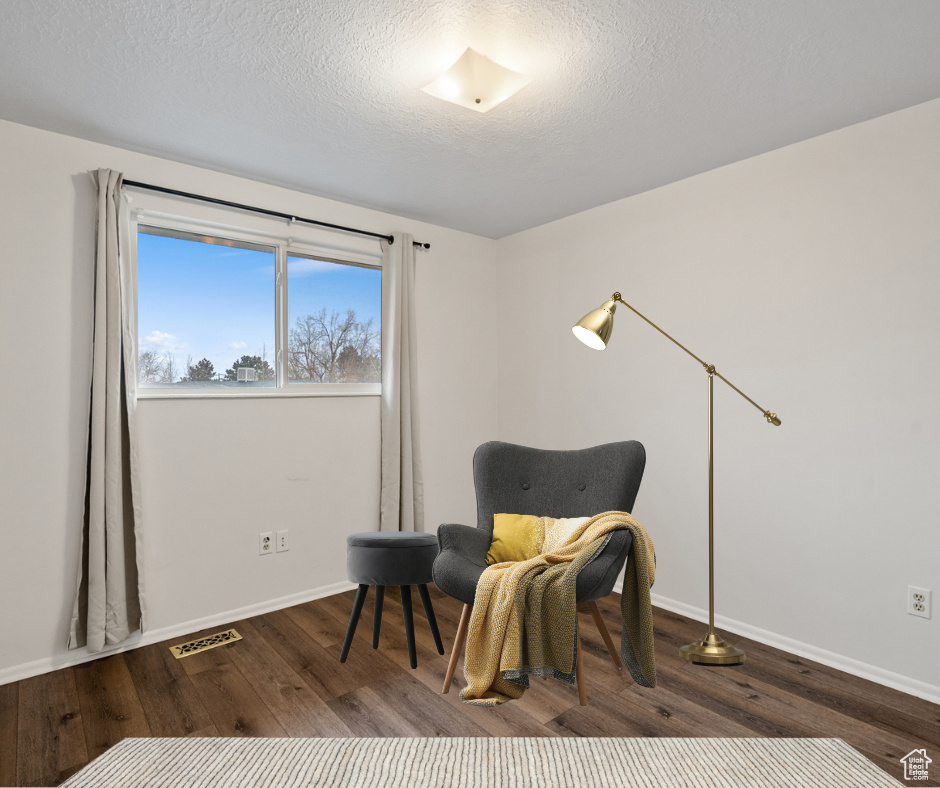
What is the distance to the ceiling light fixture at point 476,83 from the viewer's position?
198cm

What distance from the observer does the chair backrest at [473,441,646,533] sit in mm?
2551

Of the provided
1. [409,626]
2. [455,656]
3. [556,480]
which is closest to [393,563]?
[409,626]

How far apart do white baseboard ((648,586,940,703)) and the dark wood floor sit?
50 mm

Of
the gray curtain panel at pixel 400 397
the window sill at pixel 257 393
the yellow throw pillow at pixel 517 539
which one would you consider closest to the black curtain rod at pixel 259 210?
the gray curtain panel at pixel 400 397

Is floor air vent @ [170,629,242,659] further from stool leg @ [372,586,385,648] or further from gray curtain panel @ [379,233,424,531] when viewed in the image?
gray curtain panel @ [379,233,424,531]

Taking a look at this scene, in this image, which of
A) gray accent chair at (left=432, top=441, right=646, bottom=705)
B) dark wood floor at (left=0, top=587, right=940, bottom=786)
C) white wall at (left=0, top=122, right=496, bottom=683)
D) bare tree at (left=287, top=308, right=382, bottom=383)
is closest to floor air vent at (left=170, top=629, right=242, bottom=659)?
dark wood floor at (left=0, top=587, right=940, bottom=786)

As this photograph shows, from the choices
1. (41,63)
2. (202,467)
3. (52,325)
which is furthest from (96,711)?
(41,63)

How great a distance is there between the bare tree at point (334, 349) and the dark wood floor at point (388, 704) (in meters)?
1.52

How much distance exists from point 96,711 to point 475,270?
10.6 ft

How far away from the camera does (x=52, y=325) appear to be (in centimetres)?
254

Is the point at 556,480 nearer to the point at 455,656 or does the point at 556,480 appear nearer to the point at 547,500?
the point at 547,500

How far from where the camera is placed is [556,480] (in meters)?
2.76

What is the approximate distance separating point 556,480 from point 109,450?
202cm

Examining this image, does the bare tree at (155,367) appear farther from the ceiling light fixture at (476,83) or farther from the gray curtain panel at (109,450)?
the ceiling light fixture at (476,83)
